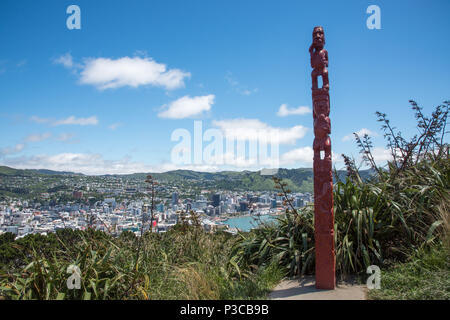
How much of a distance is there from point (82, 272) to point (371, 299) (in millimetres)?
3463

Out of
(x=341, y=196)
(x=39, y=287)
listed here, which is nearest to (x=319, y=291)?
(x=341, y=196)

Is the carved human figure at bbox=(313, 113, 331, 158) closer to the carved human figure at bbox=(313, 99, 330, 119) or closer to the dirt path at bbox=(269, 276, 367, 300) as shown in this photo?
the carved human figure at bbox=(313, 99, 330, 119)

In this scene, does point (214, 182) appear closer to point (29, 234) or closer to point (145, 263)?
point (29, 234)

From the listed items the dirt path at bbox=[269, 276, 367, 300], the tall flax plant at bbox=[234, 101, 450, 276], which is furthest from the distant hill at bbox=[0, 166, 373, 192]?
the dirt path at bbox=[269, 276, 367, 300]

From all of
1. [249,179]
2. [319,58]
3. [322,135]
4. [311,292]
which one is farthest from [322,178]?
[249,179]

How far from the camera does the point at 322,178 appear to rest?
4.07 m

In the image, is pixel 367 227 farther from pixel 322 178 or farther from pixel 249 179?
pixel 249 179

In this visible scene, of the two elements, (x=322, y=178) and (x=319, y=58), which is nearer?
(x=322, y=178)

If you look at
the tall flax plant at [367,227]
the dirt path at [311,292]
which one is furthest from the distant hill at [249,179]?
the dirt path at [311,292]

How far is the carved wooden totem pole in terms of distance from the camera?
12.9 ft

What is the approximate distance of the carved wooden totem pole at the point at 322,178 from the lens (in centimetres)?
393

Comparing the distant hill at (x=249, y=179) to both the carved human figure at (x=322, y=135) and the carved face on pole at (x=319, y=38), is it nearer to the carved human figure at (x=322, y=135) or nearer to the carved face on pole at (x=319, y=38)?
the carved human figure at (x=322, y=135)

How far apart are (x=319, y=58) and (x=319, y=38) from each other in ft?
1.10

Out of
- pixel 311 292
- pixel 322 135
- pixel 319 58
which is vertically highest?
pixel 319 58
